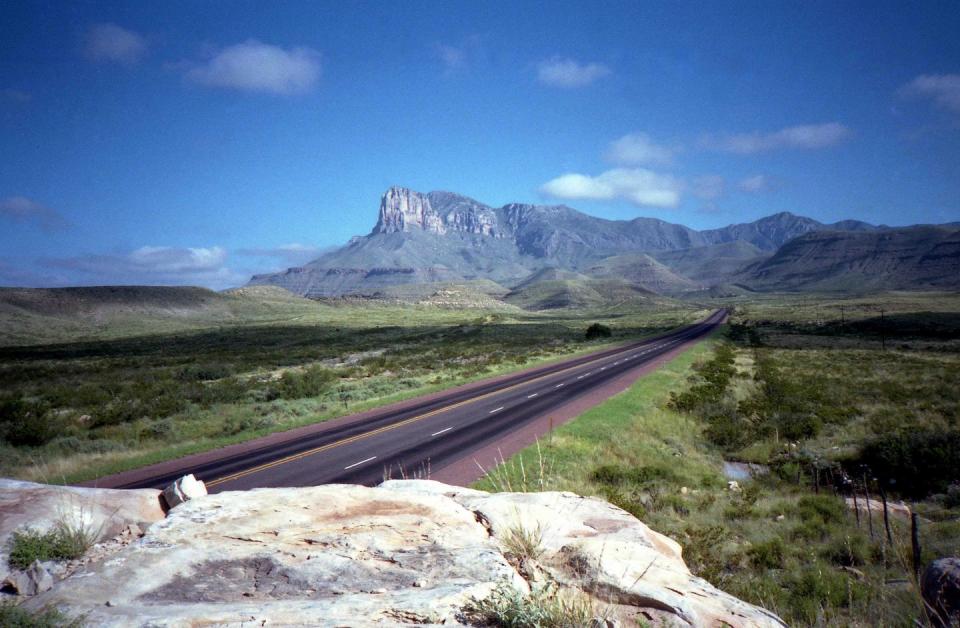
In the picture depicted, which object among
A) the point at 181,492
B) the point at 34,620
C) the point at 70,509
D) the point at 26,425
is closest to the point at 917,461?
the point at 181,492

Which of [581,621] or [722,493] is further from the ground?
[581,621]

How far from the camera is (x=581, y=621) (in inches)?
155

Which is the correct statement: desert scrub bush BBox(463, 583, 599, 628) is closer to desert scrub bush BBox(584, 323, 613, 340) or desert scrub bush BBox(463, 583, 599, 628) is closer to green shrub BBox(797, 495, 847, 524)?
green shrub BBox(797, 495, 847, 524)

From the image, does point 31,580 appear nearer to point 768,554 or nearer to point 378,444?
point 768,554

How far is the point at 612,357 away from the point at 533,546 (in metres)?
40.6

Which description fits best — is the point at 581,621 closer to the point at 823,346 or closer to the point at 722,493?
the point at 722,493

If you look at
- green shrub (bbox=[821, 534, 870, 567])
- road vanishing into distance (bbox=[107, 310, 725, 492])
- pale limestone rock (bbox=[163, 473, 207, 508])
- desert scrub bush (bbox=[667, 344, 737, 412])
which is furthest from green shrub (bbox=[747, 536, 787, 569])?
desert scrub bush (bbox=[667, 344, 737, 412])

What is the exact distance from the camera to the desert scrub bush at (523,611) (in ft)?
12.8

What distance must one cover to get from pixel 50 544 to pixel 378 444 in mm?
12041

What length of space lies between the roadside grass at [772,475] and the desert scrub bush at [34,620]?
14.5 ft

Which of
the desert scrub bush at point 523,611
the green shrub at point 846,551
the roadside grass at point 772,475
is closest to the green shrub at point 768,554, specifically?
the roadside grass at point 772,475

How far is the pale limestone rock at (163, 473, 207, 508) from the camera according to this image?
751cm

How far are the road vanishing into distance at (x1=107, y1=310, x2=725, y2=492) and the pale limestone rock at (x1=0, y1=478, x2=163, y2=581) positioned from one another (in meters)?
4.83

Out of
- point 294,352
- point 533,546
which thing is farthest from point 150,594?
point 294,352
